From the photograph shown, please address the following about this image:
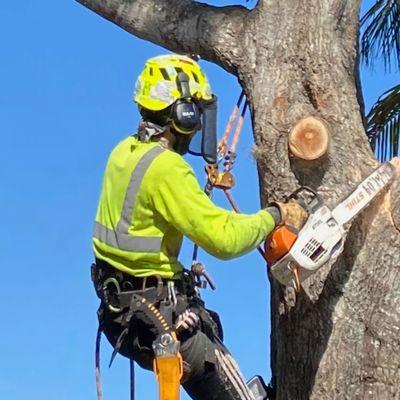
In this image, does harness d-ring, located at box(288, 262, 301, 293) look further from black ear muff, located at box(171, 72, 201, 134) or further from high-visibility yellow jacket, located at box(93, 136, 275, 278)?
black ear muff, located at box(171, 72, 201, 134)

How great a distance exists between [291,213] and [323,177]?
21 cm

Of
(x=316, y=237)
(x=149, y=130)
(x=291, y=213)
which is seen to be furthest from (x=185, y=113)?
(x=316, y=237)

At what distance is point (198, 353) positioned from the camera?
13.8 feet

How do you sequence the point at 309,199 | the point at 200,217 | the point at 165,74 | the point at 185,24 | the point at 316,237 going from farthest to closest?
the point at 185,24
the point at 165,74
the point at 309,199
the point at 316,237
the point at 200,217

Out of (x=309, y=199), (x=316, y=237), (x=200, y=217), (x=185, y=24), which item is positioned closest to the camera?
(x=200, y=217)

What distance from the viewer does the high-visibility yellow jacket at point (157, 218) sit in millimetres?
3941

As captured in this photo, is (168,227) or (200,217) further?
(168,227)

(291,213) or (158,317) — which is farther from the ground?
(291,213)

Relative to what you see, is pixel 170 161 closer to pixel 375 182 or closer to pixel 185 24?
pixel 375 182

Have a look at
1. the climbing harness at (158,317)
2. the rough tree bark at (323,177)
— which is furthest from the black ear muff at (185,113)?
the climbing harness at (158,317)

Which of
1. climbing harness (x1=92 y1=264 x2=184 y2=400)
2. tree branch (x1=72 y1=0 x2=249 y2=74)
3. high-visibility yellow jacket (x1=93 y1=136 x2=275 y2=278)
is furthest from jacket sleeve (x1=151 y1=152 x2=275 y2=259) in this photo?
tree branch (x1=72 y1=0 x2=249 y2=74)

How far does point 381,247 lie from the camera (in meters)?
4.09

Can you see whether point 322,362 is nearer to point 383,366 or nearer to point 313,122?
point 383,366

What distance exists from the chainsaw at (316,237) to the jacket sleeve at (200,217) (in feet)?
0.29
